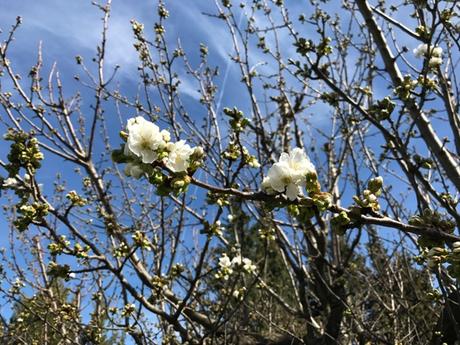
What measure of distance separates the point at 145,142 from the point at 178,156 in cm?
14

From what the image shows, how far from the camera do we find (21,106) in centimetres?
498

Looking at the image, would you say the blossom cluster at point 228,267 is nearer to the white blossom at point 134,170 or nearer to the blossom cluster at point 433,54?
the blossom cluster at point 433,54

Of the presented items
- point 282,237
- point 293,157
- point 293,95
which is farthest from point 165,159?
point 293,95

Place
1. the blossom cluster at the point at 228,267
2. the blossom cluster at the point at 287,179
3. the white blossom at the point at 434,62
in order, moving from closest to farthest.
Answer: the blossom cluster at the point at 287,179
the white blossom at the point at 434,62
the blossom cluster at the point at 228,267

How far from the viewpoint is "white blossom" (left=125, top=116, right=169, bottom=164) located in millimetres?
1736

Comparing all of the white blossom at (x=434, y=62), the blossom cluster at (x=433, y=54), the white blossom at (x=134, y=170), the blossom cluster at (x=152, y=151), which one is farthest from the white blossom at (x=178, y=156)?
the white blossom at (x=434, y=62)

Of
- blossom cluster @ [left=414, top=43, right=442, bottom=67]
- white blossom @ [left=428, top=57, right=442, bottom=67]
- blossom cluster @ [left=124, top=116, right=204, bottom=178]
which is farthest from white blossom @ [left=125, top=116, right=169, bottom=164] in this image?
white blossom @ [left=428, top=57, right=442, bottom=67]

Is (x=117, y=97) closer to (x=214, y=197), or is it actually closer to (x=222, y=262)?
(x=222, y=262)

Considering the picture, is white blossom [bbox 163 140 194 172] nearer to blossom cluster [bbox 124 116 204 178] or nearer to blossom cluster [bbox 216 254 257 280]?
blossom cluster [bbox 124 116 204 178]

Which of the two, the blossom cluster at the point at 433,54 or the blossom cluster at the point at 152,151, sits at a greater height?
the blossom cluster at the point at 433,54

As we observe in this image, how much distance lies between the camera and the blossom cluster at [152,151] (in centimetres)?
175

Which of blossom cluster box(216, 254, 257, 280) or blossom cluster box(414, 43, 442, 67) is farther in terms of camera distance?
blossom cluster box(216, 254, 257, 280)

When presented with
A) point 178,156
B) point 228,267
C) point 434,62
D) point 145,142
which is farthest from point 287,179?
point 228,267

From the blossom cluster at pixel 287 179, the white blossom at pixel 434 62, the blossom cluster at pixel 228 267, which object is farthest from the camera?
the blossom cluster at pixel 228 267
